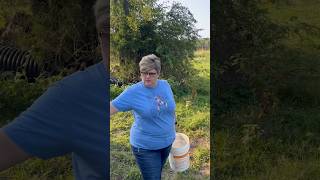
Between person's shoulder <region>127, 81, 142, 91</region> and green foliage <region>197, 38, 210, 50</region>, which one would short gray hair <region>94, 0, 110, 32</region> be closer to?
person's shoulder <region>127, 81, 142, 91</region>

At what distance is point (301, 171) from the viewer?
400 centimetres

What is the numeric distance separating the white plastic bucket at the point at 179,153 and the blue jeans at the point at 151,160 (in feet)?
0.09

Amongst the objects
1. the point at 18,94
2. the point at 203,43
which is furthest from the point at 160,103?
the point at 18,94

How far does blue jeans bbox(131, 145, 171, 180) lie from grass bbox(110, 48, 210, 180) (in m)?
0.02

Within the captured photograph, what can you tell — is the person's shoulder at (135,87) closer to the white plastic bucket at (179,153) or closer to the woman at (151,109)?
the woman at (151,109)

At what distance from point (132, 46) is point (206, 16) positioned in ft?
0.92

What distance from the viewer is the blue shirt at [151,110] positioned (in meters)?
1.85

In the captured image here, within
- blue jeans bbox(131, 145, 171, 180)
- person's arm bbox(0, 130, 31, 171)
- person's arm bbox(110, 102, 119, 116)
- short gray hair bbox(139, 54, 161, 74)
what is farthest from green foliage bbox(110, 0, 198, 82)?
person's arm bbox(0, 130, 31, 171)

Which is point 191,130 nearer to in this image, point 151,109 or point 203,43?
point 151,109

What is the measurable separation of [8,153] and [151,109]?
1.82ft

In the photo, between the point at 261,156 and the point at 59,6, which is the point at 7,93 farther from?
the point at 261,156

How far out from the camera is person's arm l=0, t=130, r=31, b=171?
56.3 inches

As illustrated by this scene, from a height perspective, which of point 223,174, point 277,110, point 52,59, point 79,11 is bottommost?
point 223,174

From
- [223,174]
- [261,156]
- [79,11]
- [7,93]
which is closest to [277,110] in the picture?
[261,156]
